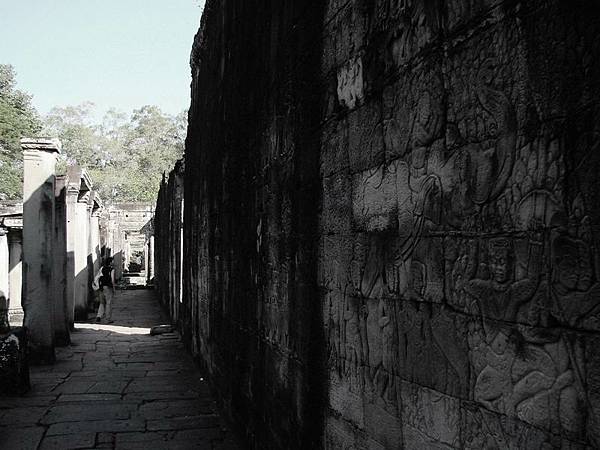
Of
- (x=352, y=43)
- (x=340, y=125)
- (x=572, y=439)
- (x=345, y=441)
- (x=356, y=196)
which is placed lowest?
(x=345, y=441)

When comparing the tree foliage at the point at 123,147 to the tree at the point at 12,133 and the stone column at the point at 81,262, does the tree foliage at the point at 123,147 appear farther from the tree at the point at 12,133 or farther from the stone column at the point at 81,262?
the stone column at the point at 81,262

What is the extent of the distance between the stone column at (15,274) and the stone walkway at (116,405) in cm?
511

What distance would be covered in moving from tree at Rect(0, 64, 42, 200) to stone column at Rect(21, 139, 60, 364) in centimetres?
2392

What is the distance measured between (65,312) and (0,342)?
3510 mm

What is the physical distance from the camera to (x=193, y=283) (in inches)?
321

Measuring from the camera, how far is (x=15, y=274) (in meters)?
15.0

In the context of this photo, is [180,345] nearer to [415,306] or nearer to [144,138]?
[415,306]

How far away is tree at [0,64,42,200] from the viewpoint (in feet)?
101

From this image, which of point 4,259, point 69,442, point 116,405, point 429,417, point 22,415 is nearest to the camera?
point 429,417

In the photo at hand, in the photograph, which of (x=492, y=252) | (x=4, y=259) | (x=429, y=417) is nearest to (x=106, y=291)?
(x=4, y=259)

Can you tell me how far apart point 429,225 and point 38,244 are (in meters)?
7.64

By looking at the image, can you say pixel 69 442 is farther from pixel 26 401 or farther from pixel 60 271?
pixel 60 271

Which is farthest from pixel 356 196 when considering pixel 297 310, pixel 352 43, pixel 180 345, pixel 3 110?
pixel 3 110

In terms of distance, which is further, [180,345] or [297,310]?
[180,345]
